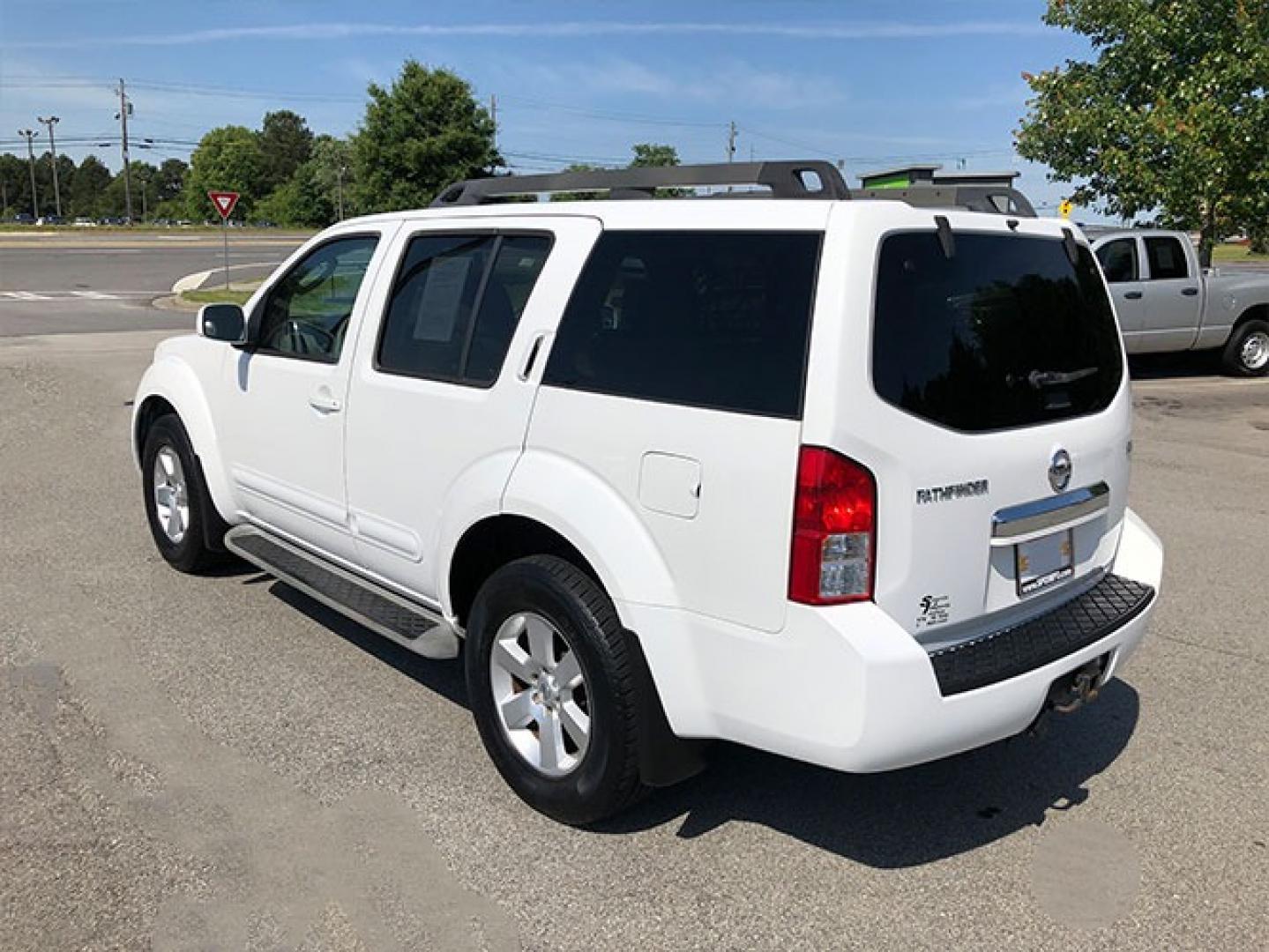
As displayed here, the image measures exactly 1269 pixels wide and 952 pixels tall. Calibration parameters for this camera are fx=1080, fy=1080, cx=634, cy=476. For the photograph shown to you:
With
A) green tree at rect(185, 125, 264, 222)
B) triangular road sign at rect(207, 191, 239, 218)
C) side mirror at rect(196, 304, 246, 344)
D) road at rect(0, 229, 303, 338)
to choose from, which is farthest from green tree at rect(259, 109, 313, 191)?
side mirror at rect(196, 304, 246, 344)

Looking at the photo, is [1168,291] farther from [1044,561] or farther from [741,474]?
[741,474]

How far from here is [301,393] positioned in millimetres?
4340

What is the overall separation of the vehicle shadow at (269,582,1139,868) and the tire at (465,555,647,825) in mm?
224

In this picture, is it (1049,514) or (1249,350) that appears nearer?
(1049,514)

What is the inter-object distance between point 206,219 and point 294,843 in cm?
12807

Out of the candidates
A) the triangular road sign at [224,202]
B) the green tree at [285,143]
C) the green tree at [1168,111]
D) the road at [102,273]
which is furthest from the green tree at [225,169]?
the green tree at [1168,111]

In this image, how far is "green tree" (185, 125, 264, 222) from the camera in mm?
115312

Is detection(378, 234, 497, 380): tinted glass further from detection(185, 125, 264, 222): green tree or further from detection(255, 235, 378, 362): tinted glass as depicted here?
detection(185, 125, 264, 222): green tree

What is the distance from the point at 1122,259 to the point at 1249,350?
2.64 metres

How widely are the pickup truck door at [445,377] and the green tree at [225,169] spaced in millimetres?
118664

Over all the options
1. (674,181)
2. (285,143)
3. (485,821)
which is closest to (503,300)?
(674,181)

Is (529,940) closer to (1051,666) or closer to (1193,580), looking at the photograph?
(1051,666)

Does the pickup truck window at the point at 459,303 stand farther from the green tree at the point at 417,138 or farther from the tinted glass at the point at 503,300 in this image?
the green tree at the point at 417,138

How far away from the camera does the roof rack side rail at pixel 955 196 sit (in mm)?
3285
